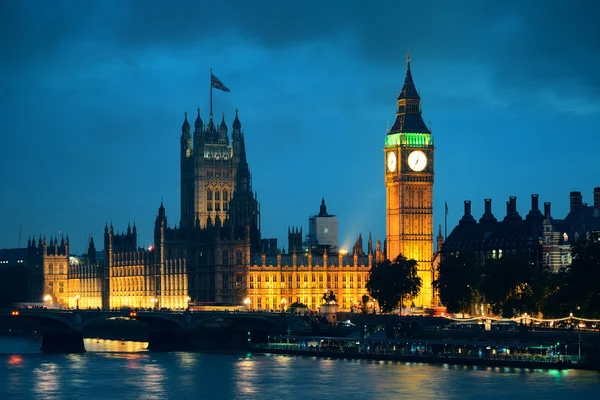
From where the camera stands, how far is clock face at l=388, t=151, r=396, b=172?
188875 millimetres

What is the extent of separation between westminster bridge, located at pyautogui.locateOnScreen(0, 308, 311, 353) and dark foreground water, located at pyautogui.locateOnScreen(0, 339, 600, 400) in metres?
12.4

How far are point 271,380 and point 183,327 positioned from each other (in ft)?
125

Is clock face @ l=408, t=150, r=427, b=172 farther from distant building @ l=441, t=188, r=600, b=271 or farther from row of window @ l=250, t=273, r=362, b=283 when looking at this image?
row of window @ l=250, t=273, r=362, b=283

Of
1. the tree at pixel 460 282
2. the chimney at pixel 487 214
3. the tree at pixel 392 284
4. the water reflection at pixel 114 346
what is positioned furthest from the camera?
the chimney at pixel 487 214

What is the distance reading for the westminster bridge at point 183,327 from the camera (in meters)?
152

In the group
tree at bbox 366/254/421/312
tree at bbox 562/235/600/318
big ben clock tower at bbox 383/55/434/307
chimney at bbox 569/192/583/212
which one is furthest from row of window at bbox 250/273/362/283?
tree at bbox 562/235/600/318

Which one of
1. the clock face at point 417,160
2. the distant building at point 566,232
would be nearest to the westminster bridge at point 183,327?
the distant building at point 566,232

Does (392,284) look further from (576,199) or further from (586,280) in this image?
(586,280)

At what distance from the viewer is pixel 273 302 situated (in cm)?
18925

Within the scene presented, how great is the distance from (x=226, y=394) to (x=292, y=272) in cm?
8125

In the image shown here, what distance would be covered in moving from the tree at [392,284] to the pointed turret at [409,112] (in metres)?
21.6

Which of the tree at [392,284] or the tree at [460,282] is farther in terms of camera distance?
the tree at [392,284]

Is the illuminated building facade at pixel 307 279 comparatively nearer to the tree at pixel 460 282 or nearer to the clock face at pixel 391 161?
the clock face at pixel 391 161

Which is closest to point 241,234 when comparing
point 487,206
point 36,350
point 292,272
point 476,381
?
point 292,272
